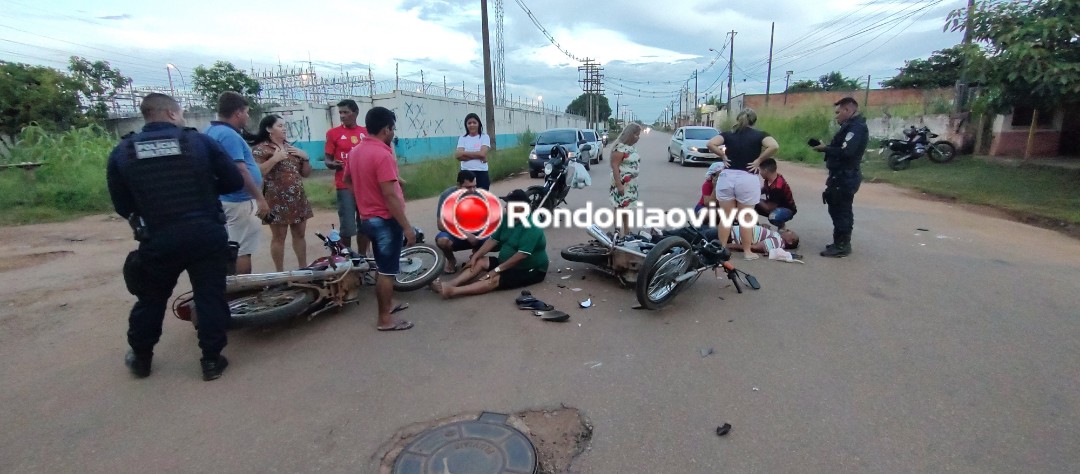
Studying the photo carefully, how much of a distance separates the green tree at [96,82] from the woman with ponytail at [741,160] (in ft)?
96.7

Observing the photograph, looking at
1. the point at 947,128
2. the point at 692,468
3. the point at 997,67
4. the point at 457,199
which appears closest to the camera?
the point at 692,468

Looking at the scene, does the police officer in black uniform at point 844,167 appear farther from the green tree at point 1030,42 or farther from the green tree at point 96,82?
the green tree at point 96,82

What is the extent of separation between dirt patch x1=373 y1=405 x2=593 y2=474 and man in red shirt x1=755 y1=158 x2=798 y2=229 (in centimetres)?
460

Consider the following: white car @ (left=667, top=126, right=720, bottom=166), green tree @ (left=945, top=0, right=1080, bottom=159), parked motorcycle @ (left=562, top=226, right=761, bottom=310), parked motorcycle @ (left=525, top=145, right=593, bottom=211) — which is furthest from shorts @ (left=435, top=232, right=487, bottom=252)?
white car @ (left=667, top=126, right=720, bottom=166)

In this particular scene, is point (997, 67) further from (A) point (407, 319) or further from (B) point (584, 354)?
(A) point (407, 319)

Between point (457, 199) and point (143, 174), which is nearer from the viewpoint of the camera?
point (143, 174)

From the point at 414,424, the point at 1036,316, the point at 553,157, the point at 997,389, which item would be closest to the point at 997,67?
the point at 1036,316

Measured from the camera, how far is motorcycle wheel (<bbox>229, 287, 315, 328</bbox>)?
354cm

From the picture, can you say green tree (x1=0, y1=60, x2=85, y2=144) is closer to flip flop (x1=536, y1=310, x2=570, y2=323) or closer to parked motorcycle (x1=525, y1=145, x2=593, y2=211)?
parked motorcycle (x1=525, y1=145, x2=593, y2=211)

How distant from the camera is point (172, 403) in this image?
300cm

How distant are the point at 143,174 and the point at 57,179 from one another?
35.0 ft

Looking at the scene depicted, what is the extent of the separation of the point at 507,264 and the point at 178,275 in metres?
2.44

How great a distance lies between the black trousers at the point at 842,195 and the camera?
5758 millimetres

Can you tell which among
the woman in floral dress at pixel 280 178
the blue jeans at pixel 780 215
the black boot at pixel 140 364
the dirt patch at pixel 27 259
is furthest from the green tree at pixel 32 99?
the blue jeans at pixel 780 215
